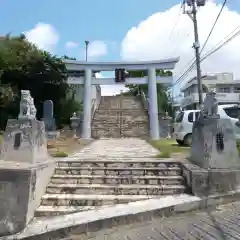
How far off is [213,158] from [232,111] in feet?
19.8

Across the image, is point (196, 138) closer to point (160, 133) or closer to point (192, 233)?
point (192, 233)

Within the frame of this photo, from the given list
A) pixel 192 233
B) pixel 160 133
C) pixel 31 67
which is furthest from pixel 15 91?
pixel 192 233

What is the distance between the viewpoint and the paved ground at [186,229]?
4518 mm

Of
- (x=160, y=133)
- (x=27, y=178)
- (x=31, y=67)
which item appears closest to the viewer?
(x=27, y=178)

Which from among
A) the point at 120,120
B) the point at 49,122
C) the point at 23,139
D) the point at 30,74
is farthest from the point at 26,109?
the point at 30,74

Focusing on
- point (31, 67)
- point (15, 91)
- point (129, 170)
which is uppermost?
point (31, 67)

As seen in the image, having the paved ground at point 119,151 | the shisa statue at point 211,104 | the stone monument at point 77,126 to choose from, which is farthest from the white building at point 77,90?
the shisa statue at point 211,104

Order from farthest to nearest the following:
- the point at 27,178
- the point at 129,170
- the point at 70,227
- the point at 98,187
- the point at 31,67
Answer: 1. the point at 31,67
2. the point at 129,170
3. the point at 98,187
4. the point at 27,178
5. the point at 70,227

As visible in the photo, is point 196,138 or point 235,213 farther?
point 196,138

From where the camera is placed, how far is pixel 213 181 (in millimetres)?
6059

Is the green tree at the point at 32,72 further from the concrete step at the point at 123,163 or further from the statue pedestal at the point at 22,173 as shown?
the statue pedestal at the point at 22,173

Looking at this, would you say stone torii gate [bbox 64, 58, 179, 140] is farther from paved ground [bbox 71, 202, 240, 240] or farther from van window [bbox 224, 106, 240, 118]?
paved ground [bbox 71, 202, 240, 240]

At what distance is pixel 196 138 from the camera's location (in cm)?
724

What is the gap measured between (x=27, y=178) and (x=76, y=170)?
191 centimetres
